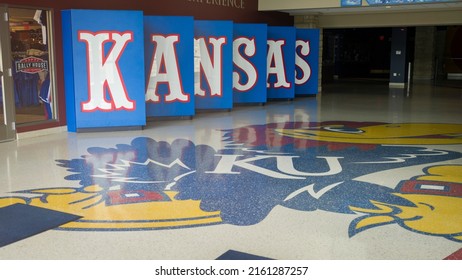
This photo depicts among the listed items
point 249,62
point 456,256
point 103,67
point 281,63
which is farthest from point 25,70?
point 456,256

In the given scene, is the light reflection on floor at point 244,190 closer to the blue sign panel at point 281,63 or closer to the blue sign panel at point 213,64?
the blue sign panel at point 213,64

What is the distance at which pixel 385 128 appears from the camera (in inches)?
377

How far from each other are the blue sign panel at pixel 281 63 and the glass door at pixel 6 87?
7097mm

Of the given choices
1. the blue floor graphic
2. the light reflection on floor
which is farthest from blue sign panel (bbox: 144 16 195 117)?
the blue floor graphic

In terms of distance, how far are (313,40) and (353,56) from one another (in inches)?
621

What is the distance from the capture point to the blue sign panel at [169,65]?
10.3 m

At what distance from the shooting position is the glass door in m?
8.29

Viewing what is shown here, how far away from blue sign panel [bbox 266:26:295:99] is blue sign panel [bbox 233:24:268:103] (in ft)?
3.00

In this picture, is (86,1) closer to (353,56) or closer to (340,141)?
(340,141)

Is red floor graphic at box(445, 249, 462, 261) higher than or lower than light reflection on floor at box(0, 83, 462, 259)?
lower

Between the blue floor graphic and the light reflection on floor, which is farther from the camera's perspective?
the light reflection on floor

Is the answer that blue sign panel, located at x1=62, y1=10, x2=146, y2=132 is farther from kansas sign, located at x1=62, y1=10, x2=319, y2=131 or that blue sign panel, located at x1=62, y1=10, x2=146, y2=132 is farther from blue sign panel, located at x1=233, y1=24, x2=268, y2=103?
blue sign panel, located at x1=233, y1=24, x2=268, y2=103

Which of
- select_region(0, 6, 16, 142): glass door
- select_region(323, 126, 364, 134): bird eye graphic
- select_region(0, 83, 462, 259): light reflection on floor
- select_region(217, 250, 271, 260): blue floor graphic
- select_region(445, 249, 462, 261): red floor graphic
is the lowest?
select_region(217, 250, 271, 260): blue floor graphic

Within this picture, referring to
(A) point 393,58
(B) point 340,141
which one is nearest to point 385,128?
(B) point 340,141
